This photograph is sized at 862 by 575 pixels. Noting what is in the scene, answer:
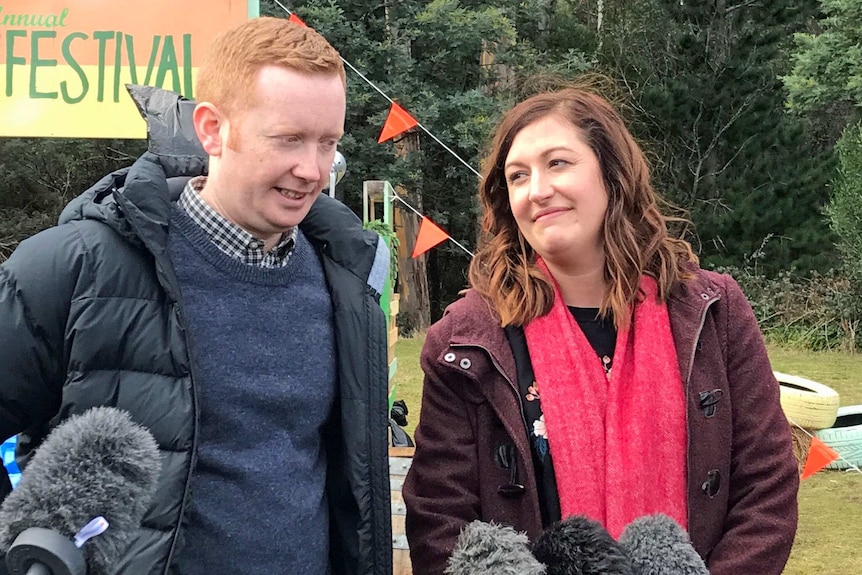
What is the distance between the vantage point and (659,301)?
1832 millimetres

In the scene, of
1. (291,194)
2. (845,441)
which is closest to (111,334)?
(291,194)

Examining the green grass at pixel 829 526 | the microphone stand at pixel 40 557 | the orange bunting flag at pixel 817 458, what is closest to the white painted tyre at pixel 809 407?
the green grass at pixel 829 526

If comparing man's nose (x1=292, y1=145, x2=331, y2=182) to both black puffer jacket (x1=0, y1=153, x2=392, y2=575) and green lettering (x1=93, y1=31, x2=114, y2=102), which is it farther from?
green lettering (x1=93, y1=31, x2=114, y2=102)

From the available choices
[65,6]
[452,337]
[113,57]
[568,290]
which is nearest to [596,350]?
[568,290]

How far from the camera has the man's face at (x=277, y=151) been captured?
151 centimetres

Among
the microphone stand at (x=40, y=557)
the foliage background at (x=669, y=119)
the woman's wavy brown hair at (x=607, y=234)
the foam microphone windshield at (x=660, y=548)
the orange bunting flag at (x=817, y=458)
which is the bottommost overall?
the foam microphone windshield at (x=660, y=548)

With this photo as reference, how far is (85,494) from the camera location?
3.39 ft

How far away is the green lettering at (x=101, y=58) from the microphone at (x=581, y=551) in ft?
9.52

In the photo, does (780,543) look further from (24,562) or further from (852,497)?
(852,497)

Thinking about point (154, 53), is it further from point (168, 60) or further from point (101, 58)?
point (101, 58)

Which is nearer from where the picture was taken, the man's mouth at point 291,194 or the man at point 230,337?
the man at point 230,337

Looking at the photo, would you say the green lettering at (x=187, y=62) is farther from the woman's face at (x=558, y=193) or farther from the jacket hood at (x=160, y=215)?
the woman's face at (x=558, y=193)

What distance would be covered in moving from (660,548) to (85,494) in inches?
36.6

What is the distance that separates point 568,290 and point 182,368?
33.4 inches
